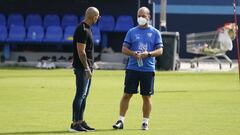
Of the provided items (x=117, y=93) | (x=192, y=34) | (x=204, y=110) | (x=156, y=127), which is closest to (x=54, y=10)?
(x=192, y=34)

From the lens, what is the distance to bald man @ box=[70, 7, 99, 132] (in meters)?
12.8

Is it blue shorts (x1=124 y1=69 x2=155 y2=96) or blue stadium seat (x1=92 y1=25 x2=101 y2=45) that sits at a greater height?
blue stadium seat (x1=92 y1=25 x2=101 y2=45)

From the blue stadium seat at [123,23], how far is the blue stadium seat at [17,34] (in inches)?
158

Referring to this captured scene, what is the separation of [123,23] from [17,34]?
179 inches

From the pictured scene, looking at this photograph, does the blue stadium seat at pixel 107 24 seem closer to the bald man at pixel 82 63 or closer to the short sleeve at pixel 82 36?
the bald man at pixel 82 63

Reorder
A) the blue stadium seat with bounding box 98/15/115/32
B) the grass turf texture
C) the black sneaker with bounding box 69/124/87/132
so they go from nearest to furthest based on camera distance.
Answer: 1. the black sneaker with bounding box 69/124/87/132
2. the grass turf texture
3. the blue stadium seat with bounding box 98/15/115/32

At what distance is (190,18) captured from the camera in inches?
1455

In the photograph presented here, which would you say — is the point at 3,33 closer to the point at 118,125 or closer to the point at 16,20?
the point at 16,20

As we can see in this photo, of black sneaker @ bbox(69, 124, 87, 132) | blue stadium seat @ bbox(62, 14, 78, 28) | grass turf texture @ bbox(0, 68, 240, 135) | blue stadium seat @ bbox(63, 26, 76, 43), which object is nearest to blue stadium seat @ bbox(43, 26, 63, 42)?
blue stadium seat @ bbox(63, 26, 76, 43)

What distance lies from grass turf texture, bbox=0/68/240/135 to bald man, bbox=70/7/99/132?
274mm

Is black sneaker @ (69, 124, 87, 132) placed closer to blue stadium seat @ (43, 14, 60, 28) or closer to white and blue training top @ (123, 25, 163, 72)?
white and blue training top @ (123, 25, 163, 72)

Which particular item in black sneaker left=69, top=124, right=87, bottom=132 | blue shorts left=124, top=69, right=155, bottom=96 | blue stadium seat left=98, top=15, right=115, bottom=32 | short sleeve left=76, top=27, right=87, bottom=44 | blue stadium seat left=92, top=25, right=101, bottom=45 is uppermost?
blue stadium seat left=98, top=15, right=115, bottom=32

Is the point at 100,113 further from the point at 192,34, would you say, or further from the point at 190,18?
the point at 190,18

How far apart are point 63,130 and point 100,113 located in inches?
113
